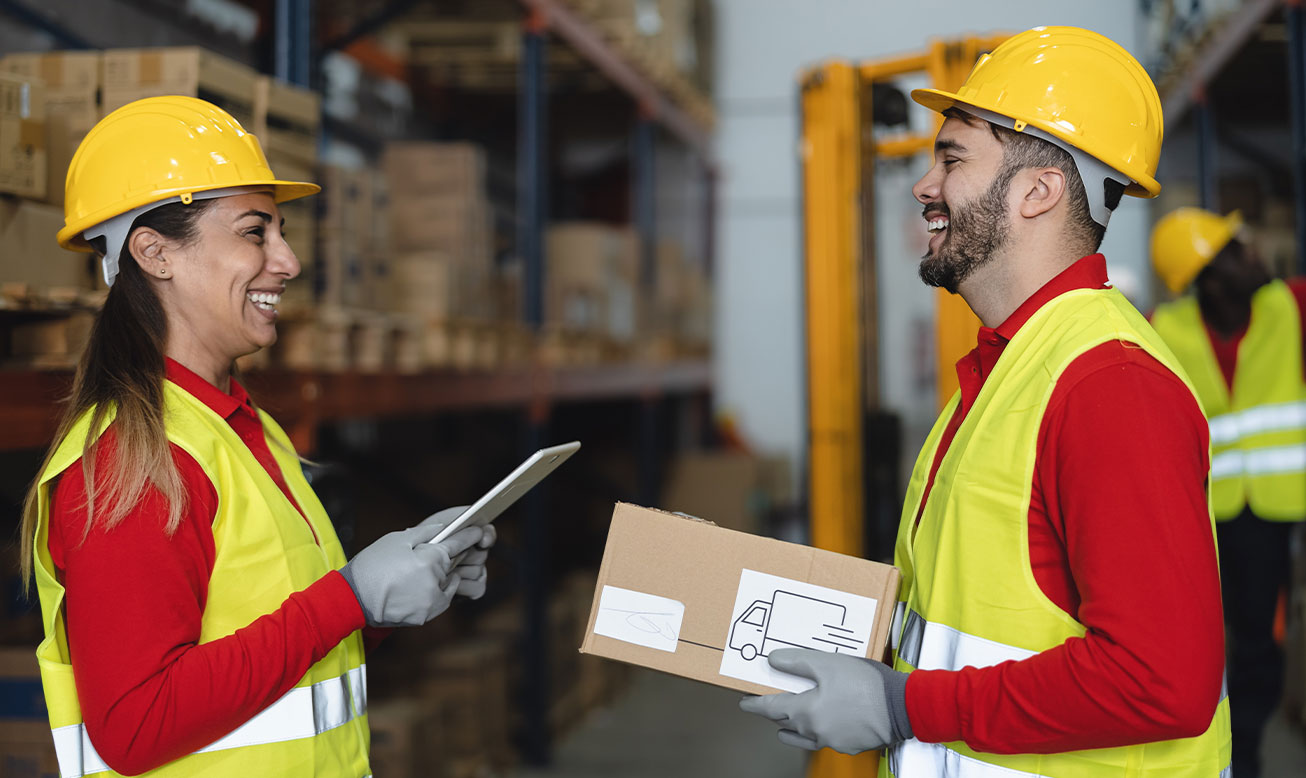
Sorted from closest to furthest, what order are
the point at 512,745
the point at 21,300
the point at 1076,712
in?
the point at 1076,712
the point at 21,300
the point at 512,745

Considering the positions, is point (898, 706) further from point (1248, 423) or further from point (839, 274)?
point (1248, 423)

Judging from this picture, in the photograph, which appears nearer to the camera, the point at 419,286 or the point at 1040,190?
the point at 1040,190

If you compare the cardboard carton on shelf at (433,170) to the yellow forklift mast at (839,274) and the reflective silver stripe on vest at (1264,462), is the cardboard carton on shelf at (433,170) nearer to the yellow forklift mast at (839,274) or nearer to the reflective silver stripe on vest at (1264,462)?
the yellow forklift mast at (839,274)

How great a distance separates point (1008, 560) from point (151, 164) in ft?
5.03

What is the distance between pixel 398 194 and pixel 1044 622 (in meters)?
4.63

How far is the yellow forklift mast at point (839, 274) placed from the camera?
3.79m

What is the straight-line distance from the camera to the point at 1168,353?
1613 millimetres

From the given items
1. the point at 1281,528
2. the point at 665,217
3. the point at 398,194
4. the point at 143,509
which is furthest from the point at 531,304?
the point at 665,217

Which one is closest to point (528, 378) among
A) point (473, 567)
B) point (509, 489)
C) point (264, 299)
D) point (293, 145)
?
point (293, 145)

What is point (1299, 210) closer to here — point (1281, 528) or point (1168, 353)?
point (1281, 528)

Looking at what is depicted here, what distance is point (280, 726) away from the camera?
70.6 inches

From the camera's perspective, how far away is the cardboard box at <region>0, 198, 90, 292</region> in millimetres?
2611

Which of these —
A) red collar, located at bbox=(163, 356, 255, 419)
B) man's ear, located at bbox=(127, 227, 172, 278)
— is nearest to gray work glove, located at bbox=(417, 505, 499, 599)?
red collar, located at bbox=(163, 356, 255, 419)

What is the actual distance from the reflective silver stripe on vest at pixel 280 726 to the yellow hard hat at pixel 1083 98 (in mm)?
1414
